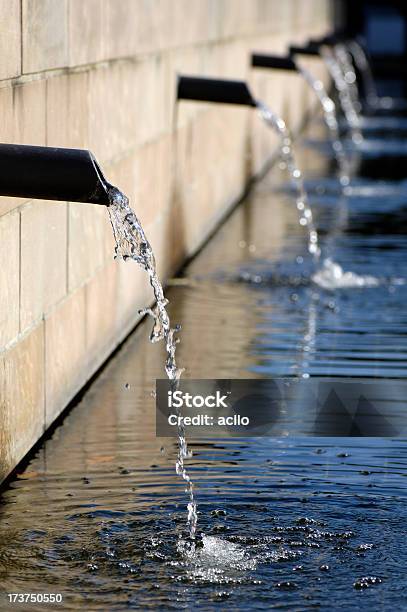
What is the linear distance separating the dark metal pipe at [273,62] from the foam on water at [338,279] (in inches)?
254

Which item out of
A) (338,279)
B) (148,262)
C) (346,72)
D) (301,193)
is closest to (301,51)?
(346,72)

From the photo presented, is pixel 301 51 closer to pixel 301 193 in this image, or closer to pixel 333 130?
pixel 333 130

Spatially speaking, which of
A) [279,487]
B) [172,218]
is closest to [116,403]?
[279,487]

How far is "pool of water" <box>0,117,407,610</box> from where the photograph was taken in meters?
5.53

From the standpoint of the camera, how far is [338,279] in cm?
1240

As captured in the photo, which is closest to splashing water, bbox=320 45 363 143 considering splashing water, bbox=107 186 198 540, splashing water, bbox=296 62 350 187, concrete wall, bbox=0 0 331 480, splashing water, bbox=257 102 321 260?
splashing water, bbox=296 62 350 187

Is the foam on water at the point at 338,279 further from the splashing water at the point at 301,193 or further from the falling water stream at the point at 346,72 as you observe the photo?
the falling water stream at the point at 346,72

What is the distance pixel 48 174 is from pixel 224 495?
4.90 feet

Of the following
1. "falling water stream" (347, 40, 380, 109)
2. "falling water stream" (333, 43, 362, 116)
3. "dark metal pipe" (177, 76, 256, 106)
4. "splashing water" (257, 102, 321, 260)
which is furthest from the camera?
"falling water stream" (347, 40, 380, 109)

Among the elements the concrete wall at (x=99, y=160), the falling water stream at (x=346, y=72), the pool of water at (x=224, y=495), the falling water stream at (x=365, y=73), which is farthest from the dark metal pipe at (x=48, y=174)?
the falling water stream at (x=365, y=73)

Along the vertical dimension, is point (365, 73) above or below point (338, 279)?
above

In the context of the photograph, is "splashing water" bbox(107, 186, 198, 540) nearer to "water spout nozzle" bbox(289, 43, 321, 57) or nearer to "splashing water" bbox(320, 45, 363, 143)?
"water spout nozzle" bbox(289, 43, 321, 57)

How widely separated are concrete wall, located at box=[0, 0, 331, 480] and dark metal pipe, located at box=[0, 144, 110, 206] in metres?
0.43

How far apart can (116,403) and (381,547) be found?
8.74 feet
